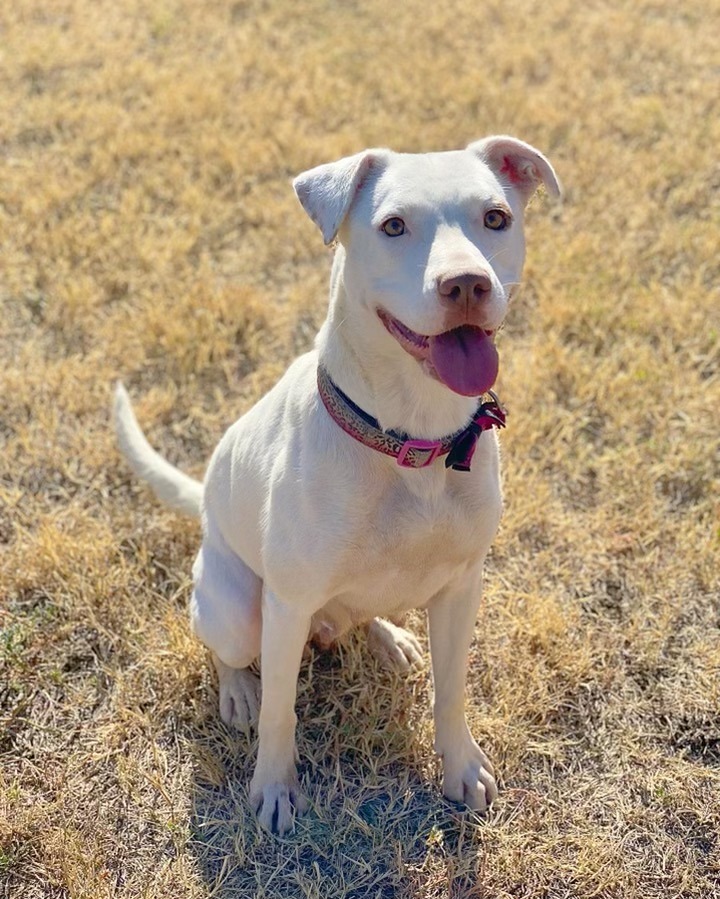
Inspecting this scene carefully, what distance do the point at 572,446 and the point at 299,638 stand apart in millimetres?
2027

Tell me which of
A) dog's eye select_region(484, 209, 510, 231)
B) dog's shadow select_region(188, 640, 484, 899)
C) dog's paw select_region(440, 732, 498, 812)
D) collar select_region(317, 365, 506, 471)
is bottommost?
dog's shadow select_region(188, 640, 484, 899)

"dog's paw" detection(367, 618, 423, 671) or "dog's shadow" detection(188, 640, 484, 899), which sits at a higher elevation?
"dog's paw" detection(367, 618, 423, 671)

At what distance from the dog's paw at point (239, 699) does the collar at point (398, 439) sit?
1178 mm

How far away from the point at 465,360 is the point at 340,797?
1.54 metres

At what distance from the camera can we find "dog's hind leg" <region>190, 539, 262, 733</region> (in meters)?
2.97

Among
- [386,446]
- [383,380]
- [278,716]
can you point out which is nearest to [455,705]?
[278,716]

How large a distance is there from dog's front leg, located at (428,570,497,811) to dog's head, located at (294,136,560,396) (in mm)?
876

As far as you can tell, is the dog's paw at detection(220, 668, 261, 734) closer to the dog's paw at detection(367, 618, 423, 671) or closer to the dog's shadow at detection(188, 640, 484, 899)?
the dog's shadow at detection(188, 640, 484, 899)

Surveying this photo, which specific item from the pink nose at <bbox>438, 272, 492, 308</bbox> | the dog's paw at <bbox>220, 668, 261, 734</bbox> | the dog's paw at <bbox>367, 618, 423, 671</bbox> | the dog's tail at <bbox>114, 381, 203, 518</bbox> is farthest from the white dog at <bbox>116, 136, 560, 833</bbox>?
the dog's tail at <bbox>114, 381, 203, 518</bbox>

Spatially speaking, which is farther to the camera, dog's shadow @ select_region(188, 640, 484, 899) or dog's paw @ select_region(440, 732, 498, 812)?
dog's paw @ select_region(440, 732, 498, 812)

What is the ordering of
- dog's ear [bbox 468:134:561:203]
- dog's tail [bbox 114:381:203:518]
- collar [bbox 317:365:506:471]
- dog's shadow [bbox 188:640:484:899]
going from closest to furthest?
1. collar [bbox 317:365:506:471]
2. dog's ear [bbox 468:134:561:203]
3. dog's shadow [bbox 188:640:484:899]
4. dog's tail [bbox 114:381:203:518]

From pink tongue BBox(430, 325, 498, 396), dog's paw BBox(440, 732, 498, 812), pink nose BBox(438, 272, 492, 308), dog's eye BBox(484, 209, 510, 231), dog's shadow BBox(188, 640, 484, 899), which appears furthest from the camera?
dog's paw BBox(440, 732, 498, 812)

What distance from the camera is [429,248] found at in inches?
86.7

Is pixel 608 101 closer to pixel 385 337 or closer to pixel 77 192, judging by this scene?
pixel 77 192
